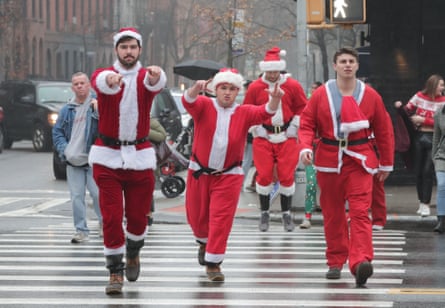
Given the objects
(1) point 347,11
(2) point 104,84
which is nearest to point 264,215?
(1) point 347,11

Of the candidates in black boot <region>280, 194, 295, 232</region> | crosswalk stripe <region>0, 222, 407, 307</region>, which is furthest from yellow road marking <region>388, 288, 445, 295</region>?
black boot <region>280, 194, 295, 232</region>

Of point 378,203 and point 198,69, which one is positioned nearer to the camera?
point 378,203

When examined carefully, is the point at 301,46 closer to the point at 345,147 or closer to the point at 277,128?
the point at 277,128

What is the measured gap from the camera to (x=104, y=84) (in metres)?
9.44

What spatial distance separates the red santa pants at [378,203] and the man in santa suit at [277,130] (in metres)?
1.71

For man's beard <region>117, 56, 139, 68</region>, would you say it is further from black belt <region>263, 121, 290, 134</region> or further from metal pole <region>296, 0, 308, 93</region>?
metal pole <region>296, 0, 308, 93</region>

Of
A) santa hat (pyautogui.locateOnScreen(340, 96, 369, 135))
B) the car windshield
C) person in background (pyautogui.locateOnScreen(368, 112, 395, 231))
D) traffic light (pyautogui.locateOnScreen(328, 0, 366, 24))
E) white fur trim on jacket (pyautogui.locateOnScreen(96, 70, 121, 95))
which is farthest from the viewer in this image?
the car windshield

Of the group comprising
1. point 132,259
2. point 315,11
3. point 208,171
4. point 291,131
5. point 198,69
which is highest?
point 315,11

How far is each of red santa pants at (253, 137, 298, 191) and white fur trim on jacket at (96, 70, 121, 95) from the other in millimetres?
5227

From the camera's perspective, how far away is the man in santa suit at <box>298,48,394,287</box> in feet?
33.6

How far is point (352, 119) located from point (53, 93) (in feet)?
79.7

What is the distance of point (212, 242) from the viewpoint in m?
10.4

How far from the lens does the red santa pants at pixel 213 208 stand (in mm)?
10430

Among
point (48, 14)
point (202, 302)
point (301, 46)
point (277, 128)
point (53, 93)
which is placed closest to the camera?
point (202, 302)
